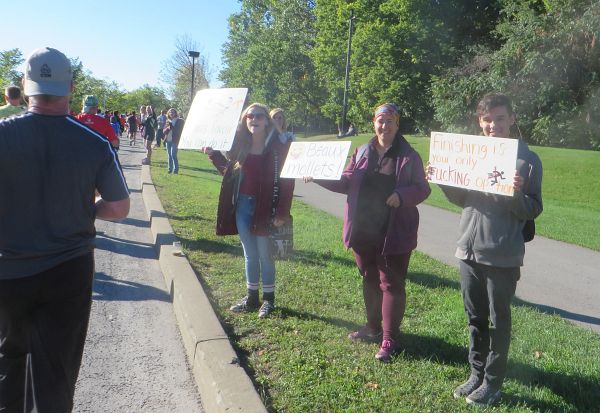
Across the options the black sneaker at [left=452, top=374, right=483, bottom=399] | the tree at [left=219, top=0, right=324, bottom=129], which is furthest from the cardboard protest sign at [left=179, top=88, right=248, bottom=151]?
the tree at [left=219, top=0, right=324, bottom=129]

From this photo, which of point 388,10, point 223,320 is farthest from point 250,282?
point 388,10

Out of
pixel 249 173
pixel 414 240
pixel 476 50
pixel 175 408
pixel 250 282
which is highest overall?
pixel 476 50

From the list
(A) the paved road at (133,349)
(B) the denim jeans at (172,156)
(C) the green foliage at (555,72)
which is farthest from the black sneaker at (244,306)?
(C) the green foliage at (555,72)

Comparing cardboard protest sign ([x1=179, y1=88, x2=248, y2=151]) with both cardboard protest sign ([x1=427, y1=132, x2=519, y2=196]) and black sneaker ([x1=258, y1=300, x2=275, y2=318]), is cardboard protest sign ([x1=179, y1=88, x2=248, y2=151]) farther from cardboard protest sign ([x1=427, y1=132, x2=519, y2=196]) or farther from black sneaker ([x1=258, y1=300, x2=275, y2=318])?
cardboard protest sign ([x1=427, y1=132, x2=519, y2=196])

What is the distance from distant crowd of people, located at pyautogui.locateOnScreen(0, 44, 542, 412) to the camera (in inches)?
94.9

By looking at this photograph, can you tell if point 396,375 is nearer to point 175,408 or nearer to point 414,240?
point 414,240

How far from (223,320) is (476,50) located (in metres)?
34.1

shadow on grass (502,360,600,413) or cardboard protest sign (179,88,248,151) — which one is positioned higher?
cardboard protest sign (179,88,248,151)

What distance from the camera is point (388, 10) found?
1594 inches

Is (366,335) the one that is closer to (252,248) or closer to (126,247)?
(252,248)

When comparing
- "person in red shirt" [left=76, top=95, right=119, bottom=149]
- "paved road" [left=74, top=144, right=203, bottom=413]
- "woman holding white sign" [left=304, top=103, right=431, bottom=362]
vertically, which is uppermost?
"person in red shirt" [left=76, top=95, right=119, bottom=149]

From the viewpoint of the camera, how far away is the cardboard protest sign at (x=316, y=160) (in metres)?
4.07

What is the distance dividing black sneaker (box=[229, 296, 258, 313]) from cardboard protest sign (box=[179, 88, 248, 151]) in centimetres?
146

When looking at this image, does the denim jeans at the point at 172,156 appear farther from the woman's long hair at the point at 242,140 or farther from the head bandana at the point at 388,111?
the head bandana at the point at 388,111
